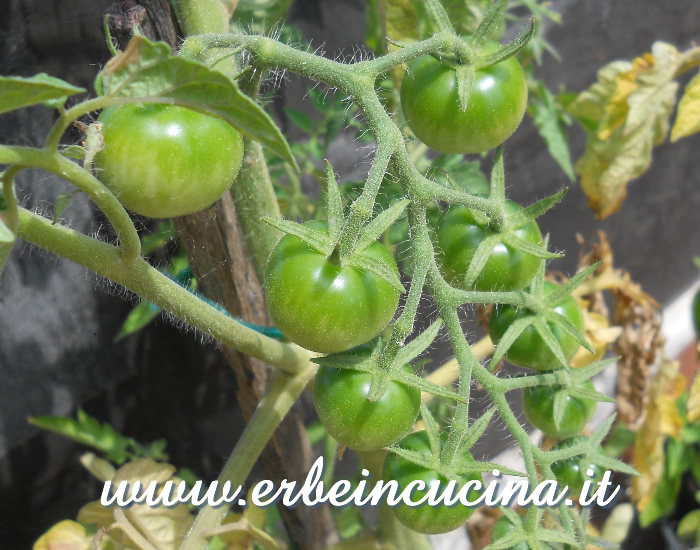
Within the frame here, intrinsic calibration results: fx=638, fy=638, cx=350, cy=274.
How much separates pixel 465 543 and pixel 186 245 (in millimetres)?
1287

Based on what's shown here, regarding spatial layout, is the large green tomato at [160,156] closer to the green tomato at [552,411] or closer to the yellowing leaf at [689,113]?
the green tomato at [552,411]

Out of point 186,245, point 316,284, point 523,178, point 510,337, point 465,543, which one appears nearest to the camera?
point 316,284

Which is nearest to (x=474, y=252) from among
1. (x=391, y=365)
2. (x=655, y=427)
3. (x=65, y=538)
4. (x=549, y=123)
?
(x=391, y=365)

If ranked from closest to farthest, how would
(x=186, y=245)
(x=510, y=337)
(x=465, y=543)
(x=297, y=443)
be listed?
(x=510, y=337) → (x=186, y=245) → (x=297, y=443) → (x=465, y=543)

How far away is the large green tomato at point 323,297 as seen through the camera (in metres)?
0.43

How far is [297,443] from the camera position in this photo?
0.81 meters

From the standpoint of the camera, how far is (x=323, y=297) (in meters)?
0.43

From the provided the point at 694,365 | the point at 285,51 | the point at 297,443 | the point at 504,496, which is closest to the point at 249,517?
the point at 297,443

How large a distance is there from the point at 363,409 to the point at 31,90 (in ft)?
1.03

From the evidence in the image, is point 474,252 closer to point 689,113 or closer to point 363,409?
point 363,409

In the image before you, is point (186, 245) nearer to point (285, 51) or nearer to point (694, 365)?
point (285, 51)

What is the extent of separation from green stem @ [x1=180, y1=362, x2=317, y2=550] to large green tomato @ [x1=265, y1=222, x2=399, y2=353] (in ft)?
0.66

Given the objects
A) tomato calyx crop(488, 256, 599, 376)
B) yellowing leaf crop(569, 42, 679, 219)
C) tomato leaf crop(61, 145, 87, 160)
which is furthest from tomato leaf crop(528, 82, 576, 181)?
tomato leaf crop(61, 145, 87, 160)

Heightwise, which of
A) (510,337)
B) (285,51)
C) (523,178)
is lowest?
(523,178)
